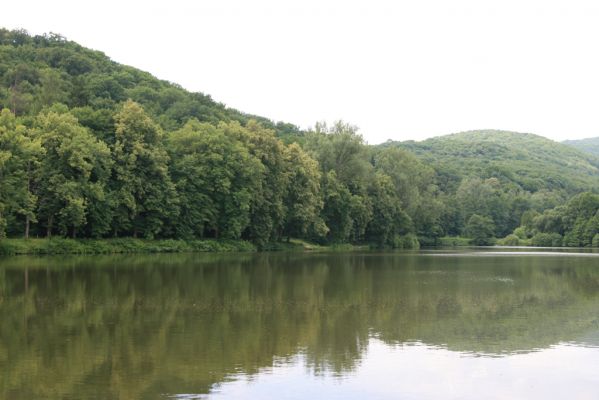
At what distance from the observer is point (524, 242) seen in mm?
147375

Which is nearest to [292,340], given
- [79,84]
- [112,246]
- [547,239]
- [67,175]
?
[67,175]

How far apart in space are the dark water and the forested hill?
228ft

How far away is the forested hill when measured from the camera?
10075cm

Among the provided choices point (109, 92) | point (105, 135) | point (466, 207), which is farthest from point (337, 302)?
point (466, 207)

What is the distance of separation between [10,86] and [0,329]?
105 m

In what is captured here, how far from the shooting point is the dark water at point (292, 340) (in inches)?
533

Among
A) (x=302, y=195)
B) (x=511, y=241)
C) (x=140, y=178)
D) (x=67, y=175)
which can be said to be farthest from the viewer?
(x=511, y=241)

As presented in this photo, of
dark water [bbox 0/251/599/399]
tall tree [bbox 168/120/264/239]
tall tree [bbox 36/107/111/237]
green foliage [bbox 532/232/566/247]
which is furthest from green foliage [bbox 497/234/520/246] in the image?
dark water [bbox 0/251/599/399]

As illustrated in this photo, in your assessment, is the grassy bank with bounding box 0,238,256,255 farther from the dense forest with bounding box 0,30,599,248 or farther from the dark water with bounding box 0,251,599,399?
the dark water with bounding box 0,251,599,399

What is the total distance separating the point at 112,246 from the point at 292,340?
169 ft

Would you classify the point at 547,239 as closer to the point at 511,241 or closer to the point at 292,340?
the point at 511,241

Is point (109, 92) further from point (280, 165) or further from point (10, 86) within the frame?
point (280, 165)

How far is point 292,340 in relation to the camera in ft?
61.0

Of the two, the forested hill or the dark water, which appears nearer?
the dark water
